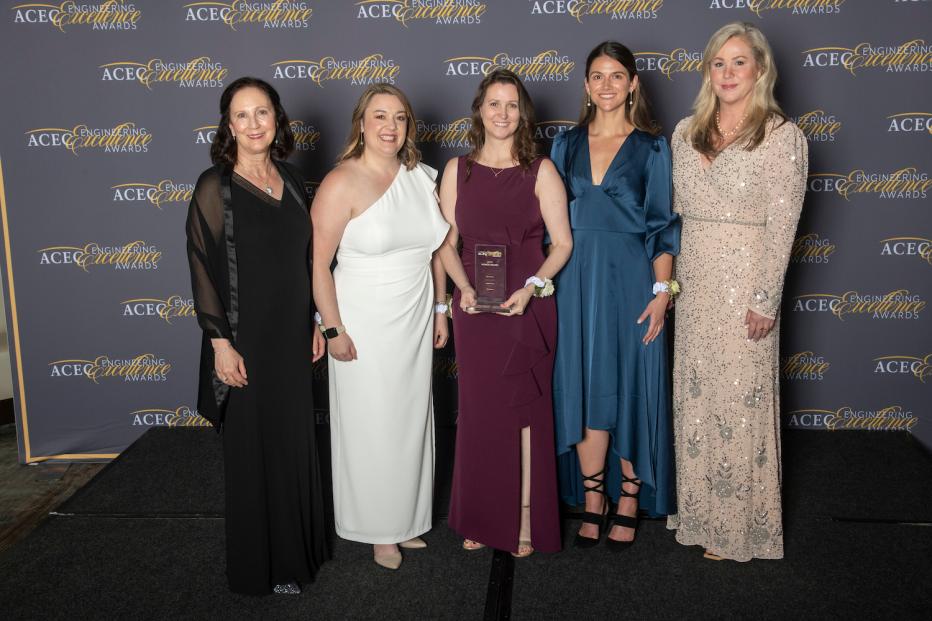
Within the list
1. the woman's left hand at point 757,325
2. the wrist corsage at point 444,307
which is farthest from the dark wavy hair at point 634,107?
the wrist corsage at point 444,307

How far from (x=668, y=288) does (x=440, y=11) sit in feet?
6.83

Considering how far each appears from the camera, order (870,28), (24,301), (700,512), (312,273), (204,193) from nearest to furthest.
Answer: (204,193)
(312,273)
(700,512)
(870,28)
(24,301)

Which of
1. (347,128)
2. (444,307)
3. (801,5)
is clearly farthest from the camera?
(347,128)

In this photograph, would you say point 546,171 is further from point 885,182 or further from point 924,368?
point 924,368

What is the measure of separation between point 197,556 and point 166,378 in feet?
5.28

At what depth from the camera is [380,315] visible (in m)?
2.82

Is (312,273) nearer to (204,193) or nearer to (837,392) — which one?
(204,193)

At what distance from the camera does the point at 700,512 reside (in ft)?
9.91

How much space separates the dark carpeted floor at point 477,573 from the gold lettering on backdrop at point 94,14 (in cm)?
Answer: 242

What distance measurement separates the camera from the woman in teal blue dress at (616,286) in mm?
2898

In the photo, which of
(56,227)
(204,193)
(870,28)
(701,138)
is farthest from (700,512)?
(56,227)

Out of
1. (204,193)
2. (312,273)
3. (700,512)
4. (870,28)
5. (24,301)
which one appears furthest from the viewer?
(24,301)

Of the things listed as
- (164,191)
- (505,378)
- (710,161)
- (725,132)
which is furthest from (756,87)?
(164,191)

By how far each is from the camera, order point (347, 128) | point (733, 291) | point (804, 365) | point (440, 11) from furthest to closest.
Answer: point (804, 365) < point (347, 128) < point (440, 11) < point (733, 291)
